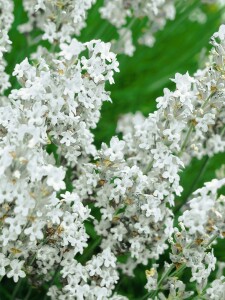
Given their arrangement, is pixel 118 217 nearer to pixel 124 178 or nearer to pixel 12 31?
pixel 124 178

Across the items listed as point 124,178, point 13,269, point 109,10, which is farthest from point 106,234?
point 109,10

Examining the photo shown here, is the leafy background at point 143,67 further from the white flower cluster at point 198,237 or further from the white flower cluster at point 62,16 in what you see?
the white flower cluster at point 198,237

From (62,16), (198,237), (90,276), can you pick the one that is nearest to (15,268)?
(90,276)

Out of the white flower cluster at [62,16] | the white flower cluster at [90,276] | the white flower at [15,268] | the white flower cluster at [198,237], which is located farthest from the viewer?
the white flower cluster at [62,16]

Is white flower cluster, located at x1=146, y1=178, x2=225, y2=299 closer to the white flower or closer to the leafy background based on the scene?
the white flower

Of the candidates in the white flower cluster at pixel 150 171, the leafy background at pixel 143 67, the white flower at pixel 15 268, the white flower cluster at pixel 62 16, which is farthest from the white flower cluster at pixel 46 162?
the leafy background at pixel 143 67

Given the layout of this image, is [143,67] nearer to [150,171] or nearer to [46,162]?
[150,171]
